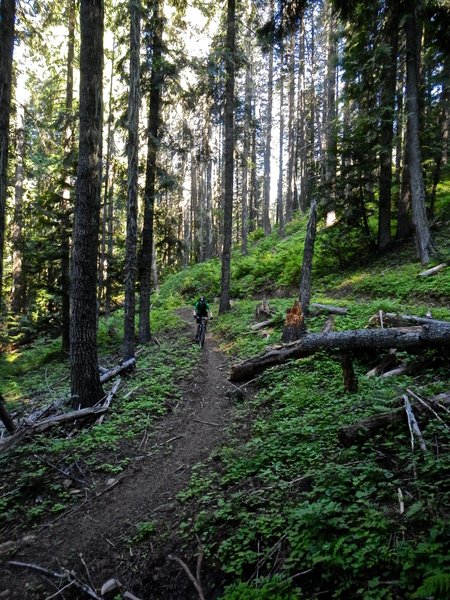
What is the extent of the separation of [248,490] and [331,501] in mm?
1306

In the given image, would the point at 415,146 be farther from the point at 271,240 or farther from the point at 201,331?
the point at 271,240

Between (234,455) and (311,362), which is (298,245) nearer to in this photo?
(311,362)

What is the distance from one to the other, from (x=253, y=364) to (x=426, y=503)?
5967mm

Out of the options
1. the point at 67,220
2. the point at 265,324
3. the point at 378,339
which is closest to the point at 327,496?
the point at 378,339

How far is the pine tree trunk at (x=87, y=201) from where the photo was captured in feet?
25.9

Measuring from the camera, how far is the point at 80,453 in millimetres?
6586

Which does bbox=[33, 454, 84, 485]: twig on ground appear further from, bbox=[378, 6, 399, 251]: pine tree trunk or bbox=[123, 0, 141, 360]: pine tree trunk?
bbox=[378, 6, 399, 251]: pine tree trunk

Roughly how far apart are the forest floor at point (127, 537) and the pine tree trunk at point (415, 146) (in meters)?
11.1

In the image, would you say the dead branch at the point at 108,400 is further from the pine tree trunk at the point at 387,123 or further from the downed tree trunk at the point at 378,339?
the pine tree trunk at the point at 387,123

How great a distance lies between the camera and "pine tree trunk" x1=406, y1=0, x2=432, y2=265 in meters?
14.3

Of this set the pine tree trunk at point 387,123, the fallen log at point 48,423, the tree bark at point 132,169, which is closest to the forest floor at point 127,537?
the fallen log at point 48,423

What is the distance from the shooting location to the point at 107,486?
5840mm

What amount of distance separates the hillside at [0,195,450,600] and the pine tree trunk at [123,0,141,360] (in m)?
3.17

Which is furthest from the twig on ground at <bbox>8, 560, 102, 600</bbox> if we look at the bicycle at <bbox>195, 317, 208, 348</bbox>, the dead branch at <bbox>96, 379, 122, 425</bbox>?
the bicycle at <bbox>195, 317, 208, 348</bbox>
